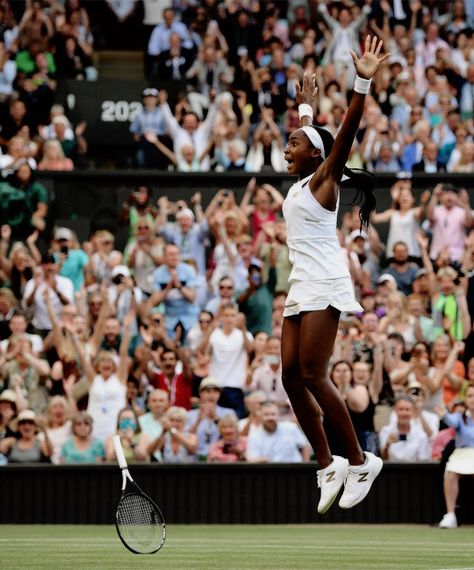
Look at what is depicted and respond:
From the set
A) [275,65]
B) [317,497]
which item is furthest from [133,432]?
[275,65]

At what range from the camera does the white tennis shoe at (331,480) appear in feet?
26.3

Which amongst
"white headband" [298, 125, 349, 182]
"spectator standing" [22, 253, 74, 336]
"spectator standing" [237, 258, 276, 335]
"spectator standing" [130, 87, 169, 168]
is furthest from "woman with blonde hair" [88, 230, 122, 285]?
"white headband" [298, 125, 349, 182]

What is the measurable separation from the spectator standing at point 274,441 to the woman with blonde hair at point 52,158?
18.9ft

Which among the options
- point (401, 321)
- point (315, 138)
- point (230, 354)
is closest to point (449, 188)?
point (401, 321)

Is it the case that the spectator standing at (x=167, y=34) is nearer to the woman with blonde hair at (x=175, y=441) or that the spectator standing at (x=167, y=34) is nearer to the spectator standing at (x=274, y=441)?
the woman with blonde hair at (x=175, y=441)

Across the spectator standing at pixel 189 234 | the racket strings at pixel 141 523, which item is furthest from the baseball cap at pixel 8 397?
the racket strings at pixel 141 523

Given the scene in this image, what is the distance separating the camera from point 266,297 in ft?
52.6

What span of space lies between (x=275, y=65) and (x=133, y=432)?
25.1 ft

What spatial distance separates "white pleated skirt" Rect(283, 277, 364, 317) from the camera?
7883 millimetres

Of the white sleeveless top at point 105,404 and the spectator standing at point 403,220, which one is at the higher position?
the spectator standing at point 403,220

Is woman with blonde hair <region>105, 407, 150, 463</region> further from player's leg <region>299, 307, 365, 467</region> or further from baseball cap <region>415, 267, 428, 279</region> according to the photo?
player's leg <region>299, 307, 365, 467</region>

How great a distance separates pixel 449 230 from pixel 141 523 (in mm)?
8800

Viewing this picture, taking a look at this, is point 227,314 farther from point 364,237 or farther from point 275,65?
point 275,65

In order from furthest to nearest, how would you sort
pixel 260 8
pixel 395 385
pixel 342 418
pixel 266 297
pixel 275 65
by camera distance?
pixel 260 8
pixel 275 65
pixel 266 297
pixel 395 385
pixel 342 418
